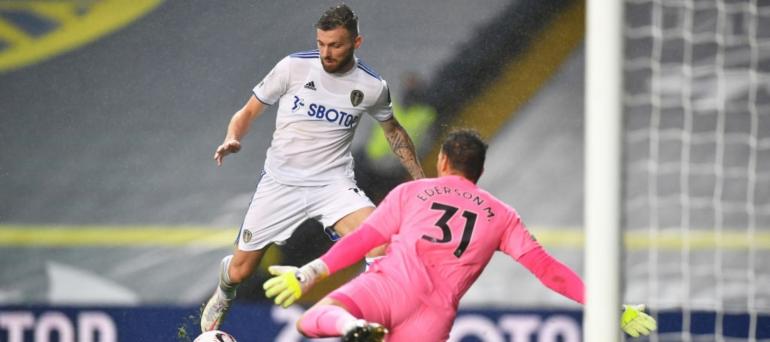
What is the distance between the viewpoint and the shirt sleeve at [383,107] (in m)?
5.66

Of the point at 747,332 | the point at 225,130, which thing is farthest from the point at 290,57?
the point at 747,332

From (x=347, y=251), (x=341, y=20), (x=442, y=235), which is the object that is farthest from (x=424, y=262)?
(x=341, y=20)

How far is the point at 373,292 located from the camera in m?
4.91

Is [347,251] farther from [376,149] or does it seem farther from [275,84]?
[275,84]

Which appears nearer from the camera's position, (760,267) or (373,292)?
(373,292)

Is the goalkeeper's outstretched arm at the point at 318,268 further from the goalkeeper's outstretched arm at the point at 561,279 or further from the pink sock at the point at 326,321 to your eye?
the goalkeeper's outstretched arm at the point at 561,279

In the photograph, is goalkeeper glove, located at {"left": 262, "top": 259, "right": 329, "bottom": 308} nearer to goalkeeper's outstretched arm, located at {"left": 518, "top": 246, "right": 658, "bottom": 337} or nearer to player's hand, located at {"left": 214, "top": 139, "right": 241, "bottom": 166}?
goalkeeper's outstretched arm, located at {"left": 518, "top": 246, "right": 658, "bottom": 337}

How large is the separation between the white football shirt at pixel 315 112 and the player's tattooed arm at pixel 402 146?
5cm

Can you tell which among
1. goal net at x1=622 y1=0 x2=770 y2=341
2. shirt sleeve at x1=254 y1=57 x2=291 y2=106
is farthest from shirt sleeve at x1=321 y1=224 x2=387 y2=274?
goal net at x1=622 y1=0 x2=770 y2=341

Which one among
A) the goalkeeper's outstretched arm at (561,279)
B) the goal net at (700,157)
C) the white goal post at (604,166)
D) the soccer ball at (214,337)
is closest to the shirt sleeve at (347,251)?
the goalkeeper's outstretched arm at (561,279)

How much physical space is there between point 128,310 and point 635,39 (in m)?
2.65

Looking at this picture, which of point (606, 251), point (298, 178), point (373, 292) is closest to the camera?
point (606, 251)

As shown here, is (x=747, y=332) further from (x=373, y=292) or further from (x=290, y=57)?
(x=290, y=57)

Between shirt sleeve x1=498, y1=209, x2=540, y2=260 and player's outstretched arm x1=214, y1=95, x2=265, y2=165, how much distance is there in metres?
1.30
